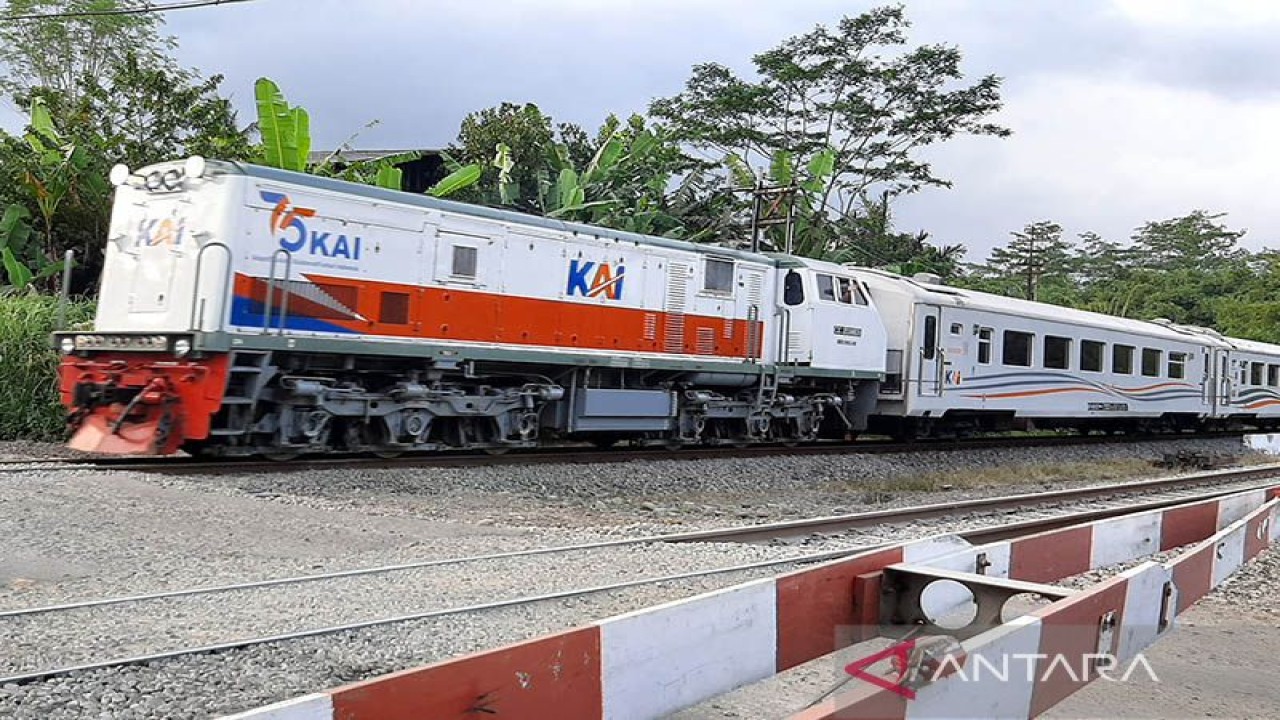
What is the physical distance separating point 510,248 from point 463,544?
204 inches

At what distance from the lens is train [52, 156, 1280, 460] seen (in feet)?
31.8

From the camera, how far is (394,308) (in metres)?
10.7

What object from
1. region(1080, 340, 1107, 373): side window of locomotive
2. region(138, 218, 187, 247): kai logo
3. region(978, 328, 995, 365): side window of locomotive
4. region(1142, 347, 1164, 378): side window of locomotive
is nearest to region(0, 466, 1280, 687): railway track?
region(138, 218, 187, 247): kai logo

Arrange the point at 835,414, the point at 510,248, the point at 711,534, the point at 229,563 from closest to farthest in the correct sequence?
the point at 229,563, the point at 711,534, the point at 510,248, the point at 835,414

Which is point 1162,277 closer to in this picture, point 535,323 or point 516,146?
point 516,146

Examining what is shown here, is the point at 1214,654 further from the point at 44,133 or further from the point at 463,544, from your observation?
the point at 44,133

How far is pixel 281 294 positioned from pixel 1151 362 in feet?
58.9

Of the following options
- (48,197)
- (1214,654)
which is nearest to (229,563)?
(1214,654)

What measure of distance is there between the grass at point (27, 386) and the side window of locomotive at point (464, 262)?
541cm

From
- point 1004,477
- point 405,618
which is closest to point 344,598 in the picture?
point 405,618

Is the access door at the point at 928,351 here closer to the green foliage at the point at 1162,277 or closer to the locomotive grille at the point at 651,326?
the locomotive grille at the point at 651,326

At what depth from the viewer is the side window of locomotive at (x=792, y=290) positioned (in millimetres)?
14812

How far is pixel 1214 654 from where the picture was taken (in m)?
5.04

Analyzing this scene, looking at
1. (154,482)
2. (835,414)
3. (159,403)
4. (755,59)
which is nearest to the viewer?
(154,482)
